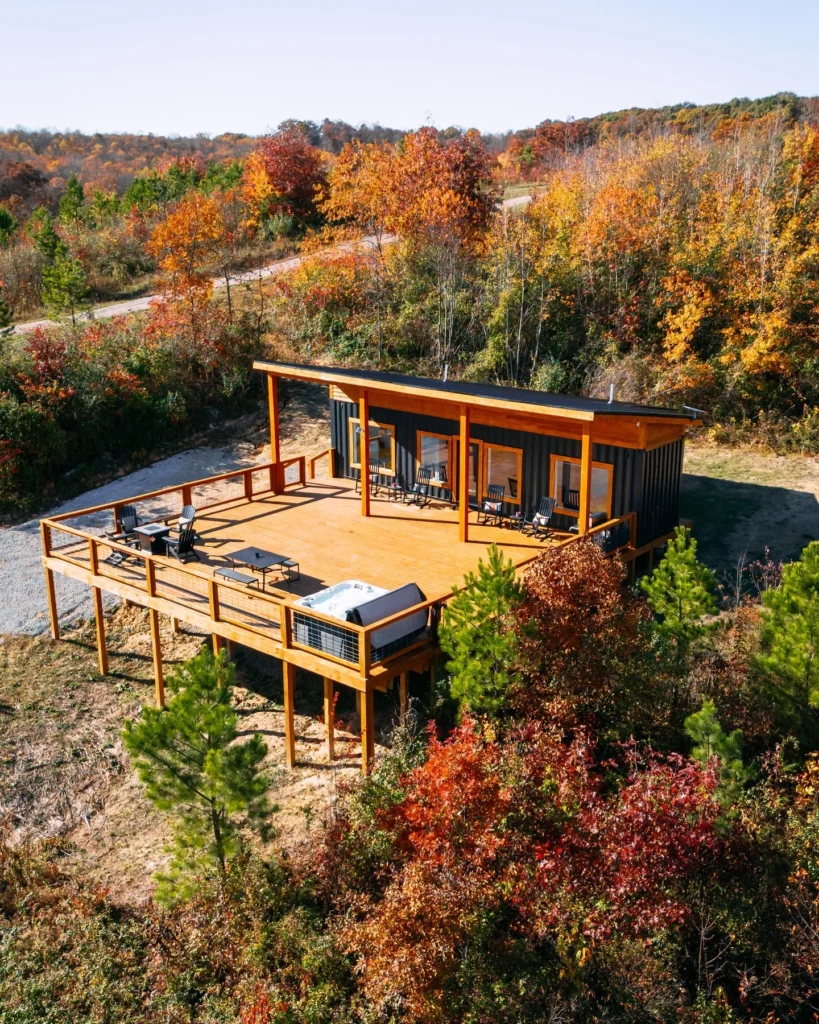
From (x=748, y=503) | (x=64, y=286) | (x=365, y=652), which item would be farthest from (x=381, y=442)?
(x=64, y=286)

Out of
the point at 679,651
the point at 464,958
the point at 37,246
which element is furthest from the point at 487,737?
the point at 37,246

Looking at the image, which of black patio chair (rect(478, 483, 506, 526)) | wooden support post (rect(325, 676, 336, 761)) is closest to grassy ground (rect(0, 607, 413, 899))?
wooden support post (rect(325, 676, 336, 761))

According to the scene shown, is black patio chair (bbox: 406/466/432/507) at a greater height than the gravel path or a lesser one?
greater

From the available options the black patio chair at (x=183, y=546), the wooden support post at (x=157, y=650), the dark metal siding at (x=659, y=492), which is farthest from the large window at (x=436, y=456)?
the wooden support post at (x=157, y=650)

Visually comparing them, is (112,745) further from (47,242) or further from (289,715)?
(47,242)

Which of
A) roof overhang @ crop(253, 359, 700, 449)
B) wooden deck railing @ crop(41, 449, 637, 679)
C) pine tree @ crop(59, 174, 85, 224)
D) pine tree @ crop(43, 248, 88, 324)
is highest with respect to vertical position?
pine tree @ crop(59, 174, 85, 224)

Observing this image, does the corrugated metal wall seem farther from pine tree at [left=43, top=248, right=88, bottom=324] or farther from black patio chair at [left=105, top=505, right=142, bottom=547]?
pine tree at [left=43, top=248, right=88, bottom=324]

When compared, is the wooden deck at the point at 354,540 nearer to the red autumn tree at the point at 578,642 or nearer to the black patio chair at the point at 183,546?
the black patio chair at the point at 183,546
